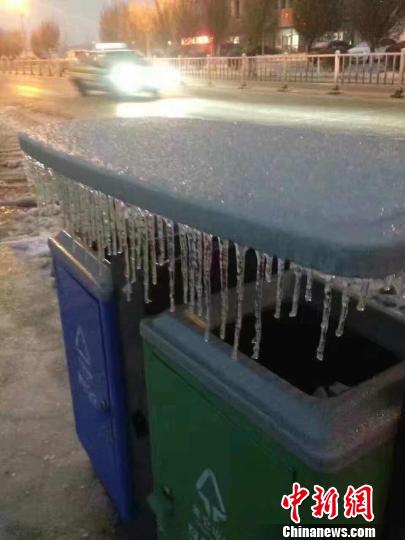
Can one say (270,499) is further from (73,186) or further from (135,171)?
(73,186)

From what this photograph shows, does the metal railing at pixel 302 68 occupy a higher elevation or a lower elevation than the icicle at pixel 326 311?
lower

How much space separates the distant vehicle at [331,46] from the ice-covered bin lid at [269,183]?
28.6 meters

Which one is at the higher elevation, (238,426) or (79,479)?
(238,426)

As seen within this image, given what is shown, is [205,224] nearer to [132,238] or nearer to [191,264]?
[191,264]

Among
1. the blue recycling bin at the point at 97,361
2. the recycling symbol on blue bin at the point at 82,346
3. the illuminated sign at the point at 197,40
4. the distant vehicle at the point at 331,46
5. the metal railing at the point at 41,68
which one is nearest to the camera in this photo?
the blue recycling bin at the point at 97,361

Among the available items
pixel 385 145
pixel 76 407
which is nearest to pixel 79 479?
pixel 76 407

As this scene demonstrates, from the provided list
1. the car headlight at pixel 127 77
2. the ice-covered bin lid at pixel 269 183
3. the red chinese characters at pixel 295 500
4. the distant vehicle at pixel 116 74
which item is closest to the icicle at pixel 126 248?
the ice-covered bin lid at pixel 269 183

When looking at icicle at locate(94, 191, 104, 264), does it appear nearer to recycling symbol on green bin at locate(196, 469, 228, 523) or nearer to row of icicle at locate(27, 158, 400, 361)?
row of icicle at locate(27, 158, 400, 361)

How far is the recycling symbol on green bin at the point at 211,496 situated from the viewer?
127 cm

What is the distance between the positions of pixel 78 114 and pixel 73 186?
1197 centimetres

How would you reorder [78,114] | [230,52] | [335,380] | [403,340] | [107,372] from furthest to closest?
1. [230,52]
2. [78,114]
3. [107,372]
4. [335,380]
5. [403,340]

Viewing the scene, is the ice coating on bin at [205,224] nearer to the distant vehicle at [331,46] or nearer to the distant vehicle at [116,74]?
the distant vehicle at [116,74]

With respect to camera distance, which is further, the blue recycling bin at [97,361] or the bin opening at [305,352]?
the blue recycling bin at [97,361]

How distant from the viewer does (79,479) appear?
234cm
